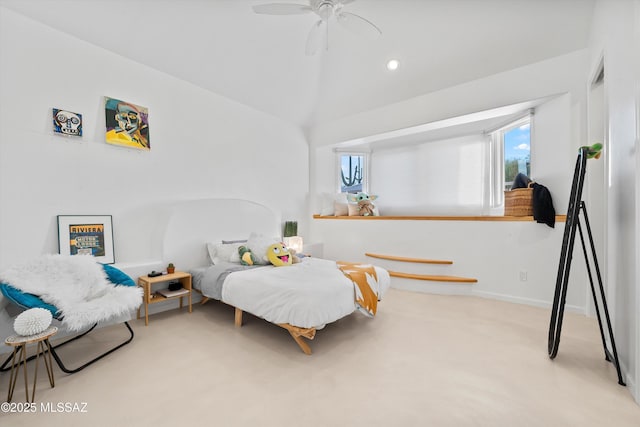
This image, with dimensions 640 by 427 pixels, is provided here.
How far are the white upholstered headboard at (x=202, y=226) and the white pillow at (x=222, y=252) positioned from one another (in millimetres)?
128

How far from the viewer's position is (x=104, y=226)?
2.79 meters

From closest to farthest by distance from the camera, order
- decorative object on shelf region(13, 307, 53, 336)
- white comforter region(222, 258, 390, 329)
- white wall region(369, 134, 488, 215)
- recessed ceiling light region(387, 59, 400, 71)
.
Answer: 1. decorative object on shelf region(13, 307, 53, 336)
2. white comforter region(222, 258, 390, 329)
3. recessed ceiling light region(387, 59, 400, 71)
4. white wall region(369, 134, 488, 215)

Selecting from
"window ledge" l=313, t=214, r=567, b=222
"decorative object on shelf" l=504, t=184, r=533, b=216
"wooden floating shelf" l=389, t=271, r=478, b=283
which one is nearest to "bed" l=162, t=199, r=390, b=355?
"wooden floating shelf" l=389, t=271, r=478, b=283

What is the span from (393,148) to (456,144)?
3.70ft

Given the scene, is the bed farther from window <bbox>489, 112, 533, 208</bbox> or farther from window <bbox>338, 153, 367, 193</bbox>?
window <bbox>489, 112, 533, 208</bbox>

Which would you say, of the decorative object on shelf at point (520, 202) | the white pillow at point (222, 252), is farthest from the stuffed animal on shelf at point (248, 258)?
the decorative object on shelf at point (520, 202)

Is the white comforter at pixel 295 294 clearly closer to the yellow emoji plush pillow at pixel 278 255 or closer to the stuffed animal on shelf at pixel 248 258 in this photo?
the yellow emoji plush pillow at pixel 278 255

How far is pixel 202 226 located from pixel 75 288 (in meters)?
1.53

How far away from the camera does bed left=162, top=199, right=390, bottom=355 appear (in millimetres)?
2135

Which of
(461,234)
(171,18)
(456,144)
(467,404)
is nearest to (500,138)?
(456,144)

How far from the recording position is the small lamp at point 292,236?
14.8 feet

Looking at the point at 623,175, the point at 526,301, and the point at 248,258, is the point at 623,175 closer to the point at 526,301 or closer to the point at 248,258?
the point at 526,301

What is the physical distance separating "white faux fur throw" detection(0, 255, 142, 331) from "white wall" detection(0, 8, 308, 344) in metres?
0.46

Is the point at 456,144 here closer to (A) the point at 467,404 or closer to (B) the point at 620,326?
(B) the point at 620,326
